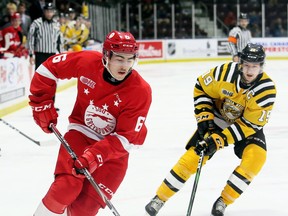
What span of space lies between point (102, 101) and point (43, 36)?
4697mm

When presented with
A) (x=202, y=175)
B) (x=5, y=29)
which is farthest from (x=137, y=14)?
(x=202, y=175)

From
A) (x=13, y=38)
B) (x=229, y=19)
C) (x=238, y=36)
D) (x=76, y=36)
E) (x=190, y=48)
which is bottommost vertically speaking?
(x=190, y=48)

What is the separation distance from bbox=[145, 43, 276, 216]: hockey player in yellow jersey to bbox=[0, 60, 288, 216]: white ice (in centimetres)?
26

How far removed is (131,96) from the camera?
8.28 feet

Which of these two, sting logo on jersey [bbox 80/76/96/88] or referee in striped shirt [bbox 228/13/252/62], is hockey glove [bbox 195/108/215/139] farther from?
referee in striped shirt [bbox 228/13/252/62]

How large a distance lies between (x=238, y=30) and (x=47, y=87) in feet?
21.9

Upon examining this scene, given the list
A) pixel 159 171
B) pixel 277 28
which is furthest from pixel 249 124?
pixel 277 28

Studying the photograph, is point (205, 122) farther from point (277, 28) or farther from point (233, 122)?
point (277, 28)

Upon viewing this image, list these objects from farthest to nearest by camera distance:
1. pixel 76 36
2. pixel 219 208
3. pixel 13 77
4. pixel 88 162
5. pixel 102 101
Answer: pixel 76 36
pixel 13 77
pixel 219 208
pixel 102 101
pixel 88 162

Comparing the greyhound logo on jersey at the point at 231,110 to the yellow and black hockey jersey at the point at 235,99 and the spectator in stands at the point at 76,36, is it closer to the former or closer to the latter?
the yellow and black hockey jersey at the point at 235,99

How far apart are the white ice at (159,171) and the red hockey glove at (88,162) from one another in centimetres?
100

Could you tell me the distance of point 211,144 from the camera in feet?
10.1

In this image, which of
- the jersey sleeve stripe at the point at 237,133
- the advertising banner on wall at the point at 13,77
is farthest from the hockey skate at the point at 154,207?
the advertising banner on wall at the point at 13,77

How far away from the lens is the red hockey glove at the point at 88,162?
7.82 ft
